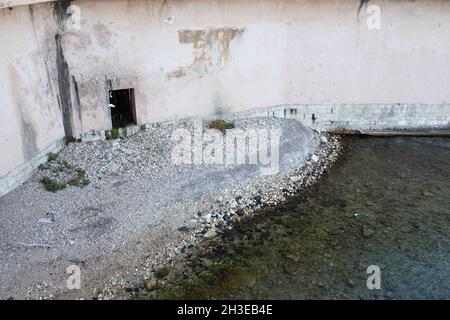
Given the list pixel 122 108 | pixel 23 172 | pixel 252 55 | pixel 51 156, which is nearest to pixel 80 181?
pixel 51 156

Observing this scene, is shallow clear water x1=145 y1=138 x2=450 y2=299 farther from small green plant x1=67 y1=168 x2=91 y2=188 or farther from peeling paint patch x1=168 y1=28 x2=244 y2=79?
peeling paint patch x1=168 y1=28 x2=244 y2=79

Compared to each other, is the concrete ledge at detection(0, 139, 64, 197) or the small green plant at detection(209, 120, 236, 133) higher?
the small green plant at detection(209, 120, 236, 133)

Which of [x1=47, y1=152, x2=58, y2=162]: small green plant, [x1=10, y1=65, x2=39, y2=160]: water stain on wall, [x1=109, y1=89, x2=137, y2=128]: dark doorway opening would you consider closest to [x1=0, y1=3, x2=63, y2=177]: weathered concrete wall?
[x1=10, y1=65, x2=39, y2=160]: water stain on wall

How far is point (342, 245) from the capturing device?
38.6ft

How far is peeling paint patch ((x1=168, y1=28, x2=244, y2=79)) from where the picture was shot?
14.9m

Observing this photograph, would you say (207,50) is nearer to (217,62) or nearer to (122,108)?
(217,62)

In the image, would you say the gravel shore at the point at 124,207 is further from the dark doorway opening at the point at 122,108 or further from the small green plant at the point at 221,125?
the dark doorway opening at the point at 122,108

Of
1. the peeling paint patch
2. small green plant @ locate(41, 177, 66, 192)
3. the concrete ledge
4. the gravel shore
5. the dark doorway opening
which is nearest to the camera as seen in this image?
the gravel shore

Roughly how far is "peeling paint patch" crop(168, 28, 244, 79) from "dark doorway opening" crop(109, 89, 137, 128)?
5.17 ft

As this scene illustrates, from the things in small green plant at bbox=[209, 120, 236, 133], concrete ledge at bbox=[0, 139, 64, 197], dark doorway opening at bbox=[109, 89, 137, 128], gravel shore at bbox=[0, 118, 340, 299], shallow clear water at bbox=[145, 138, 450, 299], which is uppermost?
dark doorway opening at bbox=[109, 89, 137, 128]

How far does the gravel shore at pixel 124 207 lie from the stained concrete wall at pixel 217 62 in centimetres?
102

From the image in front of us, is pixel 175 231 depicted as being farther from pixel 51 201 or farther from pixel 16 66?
pixel 16 66

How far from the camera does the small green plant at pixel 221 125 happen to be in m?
15.3
